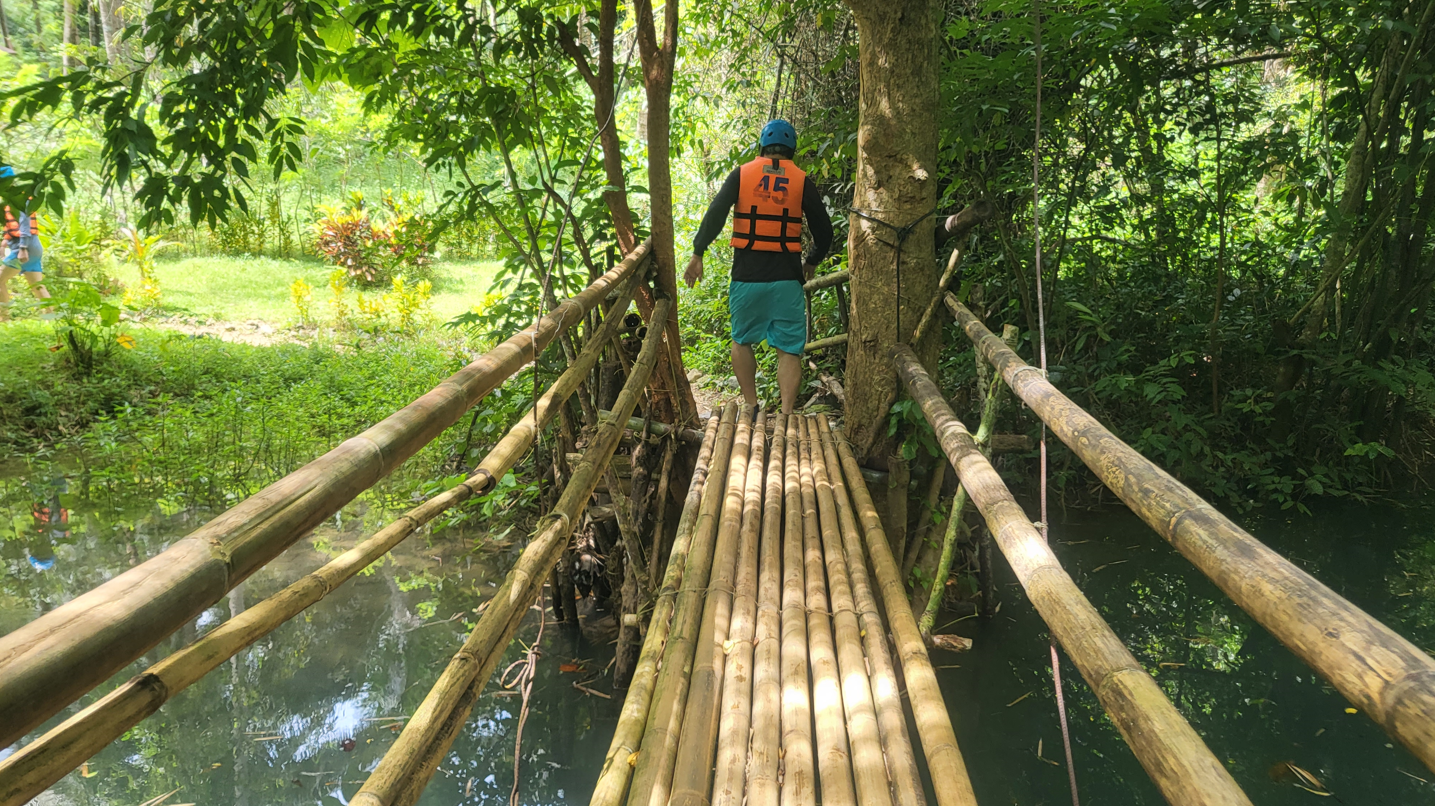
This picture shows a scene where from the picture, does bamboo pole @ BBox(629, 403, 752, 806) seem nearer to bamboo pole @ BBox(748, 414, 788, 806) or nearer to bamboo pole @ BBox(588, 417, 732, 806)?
bamboo pole @ BBox(588, 417, 732, 806)

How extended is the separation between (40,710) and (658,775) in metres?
1.05

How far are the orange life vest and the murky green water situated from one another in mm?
2231

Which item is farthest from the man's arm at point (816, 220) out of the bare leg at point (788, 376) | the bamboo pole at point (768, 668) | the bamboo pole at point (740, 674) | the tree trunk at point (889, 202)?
the bamboo pole at point (740, 674)

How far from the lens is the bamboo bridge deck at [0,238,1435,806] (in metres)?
0.80

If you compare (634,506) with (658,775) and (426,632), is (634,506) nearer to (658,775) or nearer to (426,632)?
(426,632)

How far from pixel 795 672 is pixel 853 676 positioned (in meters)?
→ 0.14

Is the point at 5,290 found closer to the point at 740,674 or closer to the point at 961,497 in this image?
the point at 740,674

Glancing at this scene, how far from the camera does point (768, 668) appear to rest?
1834mm

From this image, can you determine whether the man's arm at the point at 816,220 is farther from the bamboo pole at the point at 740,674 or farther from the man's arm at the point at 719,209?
the bamboo pole at the point at 740,674

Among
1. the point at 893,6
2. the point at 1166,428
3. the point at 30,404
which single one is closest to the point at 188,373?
the point at 30,404

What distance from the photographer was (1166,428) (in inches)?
174

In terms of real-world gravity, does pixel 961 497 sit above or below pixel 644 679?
above

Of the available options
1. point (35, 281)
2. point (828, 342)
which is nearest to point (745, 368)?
point (828, 342)

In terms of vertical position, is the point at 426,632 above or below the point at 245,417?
below
